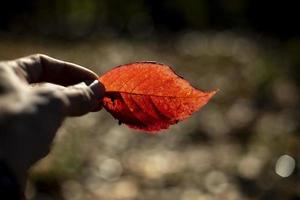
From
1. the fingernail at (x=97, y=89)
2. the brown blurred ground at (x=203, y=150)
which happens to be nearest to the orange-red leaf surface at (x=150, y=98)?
the fingernail at (x=97, y=89)

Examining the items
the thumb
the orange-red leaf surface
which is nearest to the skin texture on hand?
the thumb

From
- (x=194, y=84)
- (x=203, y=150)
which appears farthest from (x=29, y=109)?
(x=194, y=84)

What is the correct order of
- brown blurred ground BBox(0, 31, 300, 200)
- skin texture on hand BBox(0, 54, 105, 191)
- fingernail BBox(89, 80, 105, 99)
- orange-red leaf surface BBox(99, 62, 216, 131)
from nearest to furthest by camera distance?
skin texture on hand BBox(0, 54, 105, 191) < fingernail BBox(89, 80, 105, 99) < orange-red leaf surface BBox(99, 62, 216, 131) < brown blurred ground BBox(0, 31, 300, 200)

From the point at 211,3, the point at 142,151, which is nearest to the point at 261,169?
the point at 142,151

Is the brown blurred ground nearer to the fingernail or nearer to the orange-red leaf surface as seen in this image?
the orange-red leaf surface

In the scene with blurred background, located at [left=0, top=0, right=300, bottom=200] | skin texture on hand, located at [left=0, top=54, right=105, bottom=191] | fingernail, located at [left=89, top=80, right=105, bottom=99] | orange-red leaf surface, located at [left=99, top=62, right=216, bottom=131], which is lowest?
blurred background, located at [left=0, top=0, right=300, bottom=200]

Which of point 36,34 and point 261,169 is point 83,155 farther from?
point 36,34

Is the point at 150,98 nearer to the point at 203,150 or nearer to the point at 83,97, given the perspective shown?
the point at 83,97
